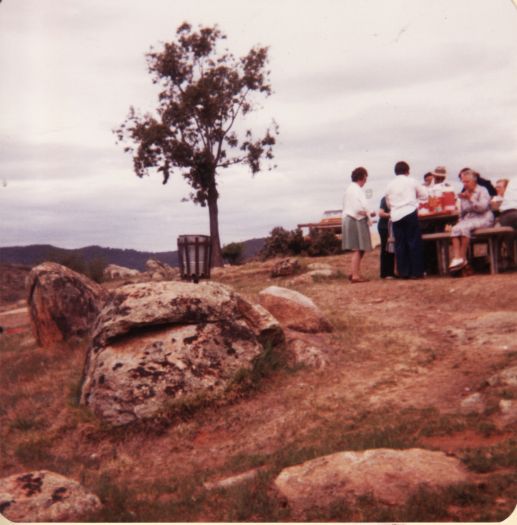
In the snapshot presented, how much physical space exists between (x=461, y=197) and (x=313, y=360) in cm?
508

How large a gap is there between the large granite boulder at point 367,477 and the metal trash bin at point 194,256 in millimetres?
5321

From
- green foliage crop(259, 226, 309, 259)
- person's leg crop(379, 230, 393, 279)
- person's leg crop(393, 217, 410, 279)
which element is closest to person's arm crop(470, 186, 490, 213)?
person's leg crop(393, 217, 410, 279)

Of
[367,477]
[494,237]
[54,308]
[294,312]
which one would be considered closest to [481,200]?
[494,237]

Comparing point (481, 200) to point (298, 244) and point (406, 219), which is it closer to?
point (406, 219)

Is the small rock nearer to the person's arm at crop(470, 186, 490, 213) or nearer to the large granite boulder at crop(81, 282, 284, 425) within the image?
the large granite boulder at crop(81, 282, 284, 425)

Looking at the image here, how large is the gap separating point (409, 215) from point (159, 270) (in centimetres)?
1280

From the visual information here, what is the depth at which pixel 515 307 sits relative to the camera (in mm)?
8898

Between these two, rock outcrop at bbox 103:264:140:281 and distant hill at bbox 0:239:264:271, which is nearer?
distant hill at bbox 0:239:264:271

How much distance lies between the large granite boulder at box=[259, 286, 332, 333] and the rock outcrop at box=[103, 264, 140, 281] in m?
13.5

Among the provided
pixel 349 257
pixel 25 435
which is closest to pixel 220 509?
pixel 25 435

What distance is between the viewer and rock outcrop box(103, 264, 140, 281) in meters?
22.9

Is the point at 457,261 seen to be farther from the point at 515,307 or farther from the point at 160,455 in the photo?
the point at 160,455

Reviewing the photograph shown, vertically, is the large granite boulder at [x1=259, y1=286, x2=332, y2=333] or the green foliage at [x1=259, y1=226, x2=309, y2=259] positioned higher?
the green foliage at [x1=259, y1=226, x2=309, y2=259]

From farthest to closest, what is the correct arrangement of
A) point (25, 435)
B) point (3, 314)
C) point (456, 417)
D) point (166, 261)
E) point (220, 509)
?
1. point (166, 261)
2. point (3, 314)
3. point (25, 435)
4. point (456, 417)
5. point (220, 509)
